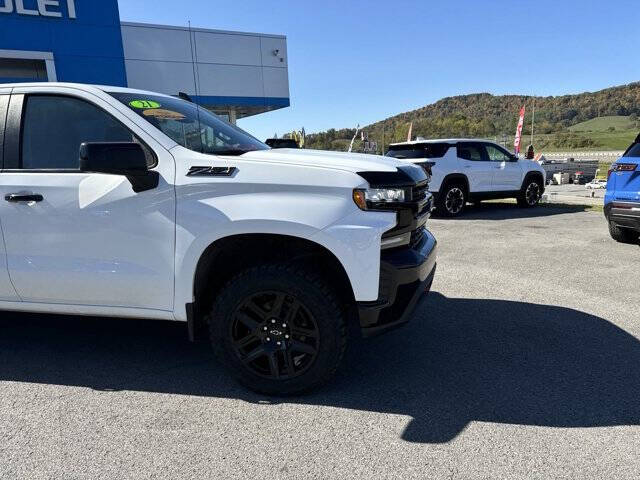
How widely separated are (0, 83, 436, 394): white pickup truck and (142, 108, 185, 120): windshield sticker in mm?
15

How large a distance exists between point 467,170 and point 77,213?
978cm

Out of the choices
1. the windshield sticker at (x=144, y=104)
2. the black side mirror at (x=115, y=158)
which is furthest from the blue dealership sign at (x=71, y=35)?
the black side mirror at (x=115, y=158)

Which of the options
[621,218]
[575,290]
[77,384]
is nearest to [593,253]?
[621,218]

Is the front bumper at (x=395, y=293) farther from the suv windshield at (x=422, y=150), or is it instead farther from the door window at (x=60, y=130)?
the suv windshield at (x=422, y=150)

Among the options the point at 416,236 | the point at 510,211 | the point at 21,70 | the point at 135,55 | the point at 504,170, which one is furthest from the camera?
the point at 135,55

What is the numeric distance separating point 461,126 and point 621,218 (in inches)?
2472

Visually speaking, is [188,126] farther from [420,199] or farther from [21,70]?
[21,70]

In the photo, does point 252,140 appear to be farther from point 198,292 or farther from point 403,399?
point 403,399

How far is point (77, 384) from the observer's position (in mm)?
3117

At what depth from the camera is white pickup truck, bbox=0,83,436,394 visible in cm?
264

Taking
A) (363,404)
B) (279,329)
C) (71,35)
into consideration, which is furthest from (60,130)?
(71,35)

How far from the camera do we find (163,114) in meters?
3.13

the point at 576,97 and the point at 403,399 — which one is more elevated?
the point at 576,97

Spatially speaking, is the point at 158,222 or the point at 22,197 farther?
the point at 22,197
